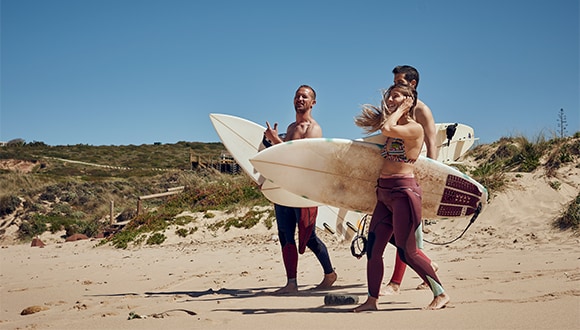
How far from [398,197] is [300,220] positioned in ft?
5.71

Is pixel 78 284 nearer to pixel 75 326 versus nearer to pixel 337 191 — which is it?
pixel 75 326

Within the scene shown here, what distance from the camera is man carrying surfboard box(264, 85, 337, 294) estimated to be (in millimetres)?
5570

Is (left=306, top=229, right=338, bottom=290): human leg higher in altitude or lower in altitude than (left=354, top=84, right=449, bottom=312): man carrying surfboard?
lower

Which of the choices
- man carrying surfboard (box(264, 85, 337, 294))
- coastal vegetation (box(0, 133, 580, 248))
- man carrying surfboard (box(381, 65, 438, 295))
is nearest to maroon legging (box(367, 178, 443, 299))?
man carrying surfboard (box(381, 65, 438, 295))

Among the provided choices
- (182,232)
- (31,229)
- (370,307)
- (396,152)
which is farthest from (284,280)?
(31,229)

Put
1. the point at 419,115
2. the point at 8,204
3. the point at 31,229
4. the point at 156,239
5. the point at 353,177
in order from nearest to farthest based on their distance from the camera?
the point at 353,177 < the point at 419,115 < the point at 156,239 < the point at 31,229 < the point at 8,204

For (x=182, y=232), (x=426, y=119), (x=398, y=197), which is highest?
(x=426, y=119)

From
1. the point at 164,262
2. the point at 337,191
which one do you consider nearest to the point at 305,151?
the point at 337,191

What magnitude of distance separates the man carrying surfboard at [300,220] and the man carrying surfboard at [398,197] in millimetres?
1370

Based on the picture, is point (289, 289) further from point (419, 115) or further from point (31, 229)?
point (31, 229)

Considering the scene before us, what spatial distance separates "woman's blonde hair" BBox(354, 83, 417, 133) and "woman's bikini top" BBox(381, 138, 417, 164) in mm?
155

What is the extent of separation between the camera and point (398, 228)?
401 cm

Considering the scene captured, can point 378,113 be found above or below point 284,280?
above

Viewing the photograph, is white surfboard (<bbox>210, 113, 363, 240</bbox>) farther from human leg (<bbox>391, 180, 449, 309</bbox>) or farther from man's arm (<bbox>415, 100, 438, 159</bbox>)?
human leg (<bbox>391, 180, 449, 309</bbox>)
